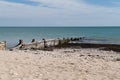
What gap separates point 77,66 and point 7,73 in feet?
12.8

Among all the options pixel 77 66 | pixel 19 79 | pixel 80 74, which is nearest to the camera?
pixel 19 79

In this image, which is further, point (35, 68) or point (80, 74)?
point (35, 68)

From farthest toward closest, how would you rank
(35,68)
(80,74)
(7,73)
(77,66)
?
(77,66), (35,68), (80,74), (7,73)

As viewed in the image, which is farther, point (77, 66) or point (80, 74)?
point (77, 66)

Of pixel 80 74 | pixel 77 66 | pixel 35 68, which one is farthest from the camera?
pixel 77 66

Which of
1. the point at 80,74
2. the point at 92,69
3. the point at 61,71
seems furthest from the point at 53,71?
the point at 92,69

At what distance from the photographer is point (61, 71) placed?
39.6 ft

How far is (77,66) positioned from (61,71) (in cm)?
162

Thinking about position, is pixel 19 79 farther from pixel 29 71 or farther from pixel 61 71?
pixel 61 71

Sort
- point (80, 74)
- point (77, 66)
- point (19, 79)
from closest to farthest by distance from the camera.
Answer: point (19, 79), point (80, 74), point (77, 66)

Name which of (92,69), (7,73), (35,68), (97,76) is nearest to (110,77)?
(97,76)

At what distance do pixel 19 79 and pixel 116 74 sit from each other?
4255mm

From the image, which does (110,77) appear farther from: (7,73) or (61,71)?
(7,73)

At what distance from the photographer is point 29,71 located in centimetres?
1164
